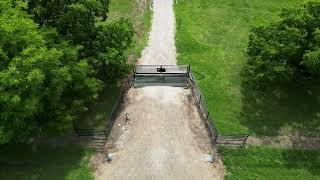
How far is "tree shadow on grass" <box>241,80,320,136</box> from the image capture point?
3216cm

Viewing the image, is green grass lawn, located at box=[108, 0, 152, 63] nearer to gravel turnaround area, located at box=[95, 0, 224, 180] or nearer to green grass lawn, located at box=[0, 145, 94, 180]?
gravel turnaround area, located at box=[95, 0, 224, 180]

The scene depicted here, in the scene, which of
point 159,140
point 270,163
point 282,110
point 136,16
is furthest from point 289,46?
point 136,16

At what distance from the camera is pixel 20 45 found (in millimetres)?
26609

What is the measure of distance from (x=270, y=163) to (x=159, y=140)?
774 cm

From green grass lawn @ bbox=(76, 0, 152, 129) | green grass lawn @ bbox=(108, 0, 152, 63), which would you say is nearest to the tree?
green grass lawn @ bbox=(76, 0, 152, 129)

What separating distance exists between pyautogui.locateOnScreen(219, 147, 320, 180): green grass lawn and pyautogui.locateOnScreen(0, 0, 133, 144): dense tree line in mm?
10516

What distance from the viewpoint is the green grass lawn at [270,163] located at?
29.1 m

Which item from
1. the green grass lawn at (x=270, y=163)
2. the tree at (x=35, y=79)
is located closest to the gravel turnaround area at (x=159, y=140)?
the green grass lawn at (x=270, y=163)

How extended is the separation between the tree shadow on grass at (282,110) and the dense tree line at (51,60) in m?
Answer: 10.2

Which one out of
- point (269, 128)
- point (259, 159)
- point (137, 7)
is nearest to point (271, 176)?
point (259, 159)

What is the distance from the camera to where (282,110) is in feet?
110

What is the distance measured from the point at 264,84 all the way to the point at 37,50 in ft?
53.4

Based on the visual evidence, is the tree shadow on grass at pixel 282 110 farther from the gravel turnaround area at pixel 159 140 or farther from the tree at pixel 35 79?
the tree at pixel 35 79

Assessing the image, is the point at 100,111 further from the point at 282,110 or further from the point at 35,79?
the point at 282,110
